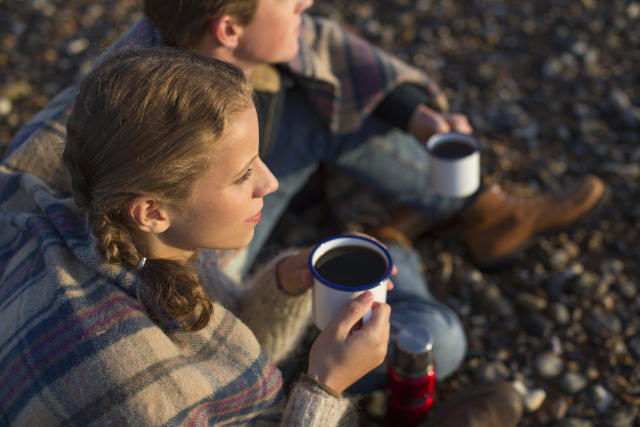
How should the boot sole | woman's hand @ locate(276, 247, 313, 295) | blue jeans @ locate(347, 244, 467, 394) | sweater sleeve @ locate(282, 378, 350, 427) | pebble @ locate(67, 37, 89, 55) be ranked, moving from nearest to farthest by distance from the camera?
sweater sleeve @ locate(282, 378, 350, 427) → woman's hand @ locate(276, 247, 313, 295) → blue jeans @ locate(347, 244, 467, 394) → the boot sole → pebble @ locate(67, 37, 89, 55)

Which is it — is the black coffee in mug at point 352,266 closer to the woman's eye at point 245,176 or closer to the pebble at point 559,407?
the woman's eye at point 245,176

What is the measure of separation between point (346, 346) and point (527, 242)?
6.21 ft

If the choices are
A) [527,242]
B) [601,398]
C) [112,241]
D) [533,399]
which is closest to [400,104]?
[527,242]

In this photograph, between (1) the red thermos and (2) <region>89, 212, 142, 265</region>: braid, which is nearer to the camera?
(2) <region>89, 212, 142, 265</region>: braid

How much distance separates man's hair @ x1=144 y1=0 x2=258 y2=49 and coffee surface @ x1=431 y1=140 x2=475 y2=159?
3.44ft

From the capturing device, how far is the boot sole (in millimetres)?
3424

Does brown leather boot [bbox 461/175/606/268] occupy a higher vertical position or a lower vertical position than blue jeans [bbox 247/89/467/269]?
lower

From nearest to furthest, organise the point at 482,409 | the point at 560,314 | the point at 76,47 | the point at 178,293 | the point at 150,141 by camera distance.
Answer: the point at 150,141
the point at 178,293
the point at 482,409
the point at 560,314
the point at 76,47

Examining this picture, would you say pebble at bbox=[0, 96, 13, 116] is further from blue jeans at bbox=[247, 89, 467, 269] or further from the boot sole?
the boot sole

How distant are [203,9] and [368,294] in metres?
1.23

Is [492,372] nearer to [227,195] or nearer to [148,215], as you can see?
[227,195]

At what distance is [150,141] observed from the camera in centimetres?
167

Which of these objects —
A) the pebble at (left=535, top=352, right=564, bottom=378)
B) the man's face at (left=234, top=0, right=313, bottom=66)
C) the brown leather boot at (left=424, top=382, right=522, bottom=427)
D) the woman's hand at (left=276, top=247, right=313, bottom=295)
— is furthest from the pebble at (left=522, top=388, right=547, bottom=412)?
the man's face at (left=234, top=0, right=313, bottom=66)

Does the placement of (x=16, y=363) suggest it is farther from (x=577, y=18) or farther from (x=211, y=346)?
(x=577, y=18)
